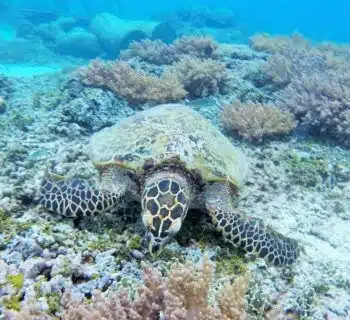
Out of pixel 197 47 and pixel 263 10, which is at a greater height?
pixel 263 10

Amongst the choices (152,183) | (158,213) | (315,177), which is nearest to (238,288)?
(158,213)

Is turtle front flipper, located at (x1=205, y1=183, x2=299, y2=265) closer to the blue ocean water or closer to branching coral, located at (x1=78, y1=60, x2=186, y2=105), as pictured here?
the blue ocean water

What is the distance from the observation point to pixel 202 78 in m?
8.12

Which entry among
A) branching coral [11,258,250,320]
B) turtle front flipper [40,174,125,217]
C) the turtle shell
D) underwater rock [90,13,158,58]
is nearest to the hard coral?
branching coral [11,258,250,320]

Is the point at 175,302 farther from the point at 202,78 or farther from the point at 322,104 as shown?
the point at 202,78

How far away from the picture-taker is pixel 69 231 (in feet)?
11.1

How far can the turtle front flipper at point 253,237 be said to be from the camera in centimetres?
344

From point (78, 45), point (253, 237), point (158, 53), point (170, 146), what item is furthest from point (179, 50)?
point (78, 45)

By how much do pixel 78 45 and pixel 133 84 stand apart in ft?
43.5

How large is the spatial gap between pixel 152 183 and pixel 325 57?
9.78 m

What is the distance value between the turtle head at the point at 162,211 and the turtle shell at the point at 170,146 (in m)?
0.40

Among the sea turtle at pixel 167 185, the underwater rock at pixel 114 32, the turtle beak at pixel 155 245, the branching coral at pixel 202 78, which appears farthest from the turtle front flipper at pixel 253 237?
the underwater rock at pixel 114 32

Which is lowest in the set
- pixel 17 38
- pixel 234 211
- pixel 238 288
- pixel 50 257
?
pixel 50 257

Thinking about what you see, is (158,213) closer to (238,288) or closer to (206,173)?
(206,173)
